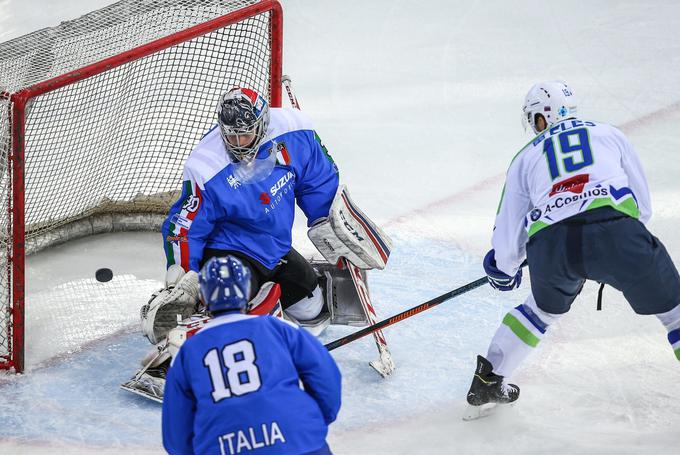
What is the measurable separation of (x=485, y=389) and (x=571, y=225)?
23.3 inches

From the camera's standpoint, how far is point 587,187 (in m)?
2.82

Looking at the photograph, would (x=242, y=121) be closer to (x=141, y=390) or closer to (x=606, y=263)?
(x=141, y=390)

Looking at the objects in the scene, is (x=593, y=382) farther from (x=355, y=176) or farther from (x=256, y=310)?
(x=355, y=176)

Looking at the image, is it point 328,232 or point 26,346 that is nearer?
point 328,232

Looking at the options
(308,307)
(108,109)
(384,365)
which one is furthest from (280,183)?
(108,109)

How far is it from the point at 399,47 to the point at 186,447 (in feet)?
14.1

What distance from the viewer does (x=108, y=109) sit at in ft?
13.5

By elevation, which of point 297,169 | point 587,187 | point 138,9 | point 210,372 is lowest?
point 210,372

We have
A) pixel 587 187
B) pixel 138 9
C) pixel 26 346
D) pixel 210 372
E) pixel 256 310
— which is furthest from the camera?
pixel 138 9

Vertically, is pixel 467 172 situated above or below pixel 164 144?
below

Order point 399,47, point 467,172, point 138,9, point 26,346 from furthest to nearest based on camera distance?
1. point 399,47
2. point 467,172
3. point 138,9
4. point 26,346

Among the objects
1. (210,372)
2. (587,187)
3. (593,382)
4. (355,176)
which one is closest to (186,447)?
(210,372)

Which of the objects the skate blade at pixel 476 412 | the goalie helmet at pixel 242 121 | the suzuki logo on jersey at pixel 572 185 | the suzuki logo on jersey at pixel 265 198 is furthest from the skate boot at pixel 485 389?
the goalie helmet at pixel 242 121

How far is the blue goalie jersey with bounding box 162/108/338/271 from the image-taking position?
131 inches
